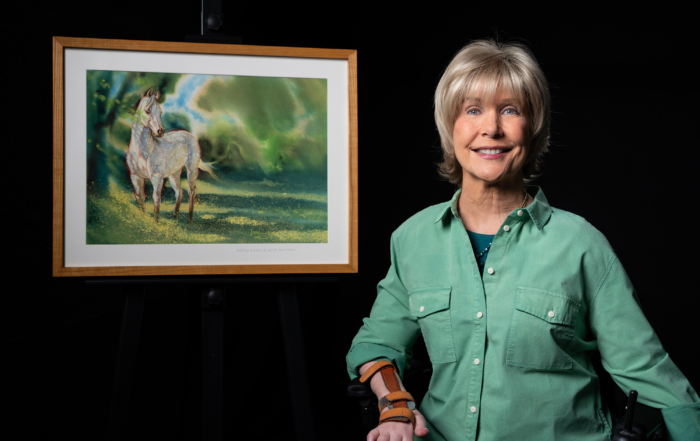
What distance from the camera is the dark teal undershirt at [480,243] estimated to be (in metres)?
1.43

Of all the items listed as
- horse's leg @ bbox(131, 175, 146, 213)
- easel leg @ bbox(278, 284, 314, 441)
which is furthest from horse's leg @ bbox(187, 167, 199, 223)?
easel leg @ bbox(278, 284, 314, 441)

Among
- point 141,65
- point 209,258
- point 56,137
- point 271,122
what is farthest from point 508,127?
point 56,137

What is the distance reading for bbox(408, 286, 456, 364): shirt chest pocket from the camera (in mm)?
1399

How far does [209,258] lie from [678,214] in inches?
80.1

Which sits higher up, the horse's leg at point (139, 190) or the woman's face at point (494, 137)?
the woman's face at point (494, 137)

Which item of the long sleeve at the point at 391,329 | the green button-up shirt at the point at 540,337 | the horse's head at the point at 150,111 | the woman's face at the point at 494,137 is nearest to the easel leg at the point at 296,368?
the long sleeve at the point at 391,329

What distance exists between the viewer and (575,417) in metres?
1.29

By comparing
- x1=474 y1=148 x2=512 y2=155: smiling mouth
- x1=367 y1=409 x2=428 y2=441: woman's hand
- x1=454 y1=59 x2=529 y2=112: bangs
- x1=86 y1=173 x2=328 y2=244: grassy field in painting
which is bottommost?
x1=367 y1=409 x2=428 y2=441: woman's hand

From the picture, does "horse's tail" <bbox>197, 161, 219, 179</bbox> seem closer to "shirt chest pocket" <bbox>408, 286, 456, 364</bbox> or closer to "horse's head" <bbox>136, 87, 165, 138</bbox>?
"horse's head" <bbox>136, 87, 165, 138</bbox>

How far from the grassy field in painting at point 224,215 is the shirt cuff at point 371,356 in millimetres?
426

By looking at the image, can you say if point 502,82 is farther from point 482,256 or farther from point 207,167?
point 207,167

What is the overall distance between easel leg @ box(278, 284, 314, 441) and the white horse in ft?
1.31

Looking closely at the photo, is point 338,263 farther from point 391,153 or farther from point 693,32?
point 693,32

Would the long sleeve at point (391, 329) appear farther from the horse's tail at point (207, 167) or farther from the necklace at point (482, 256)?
the horse's tail at point (207, 167)
